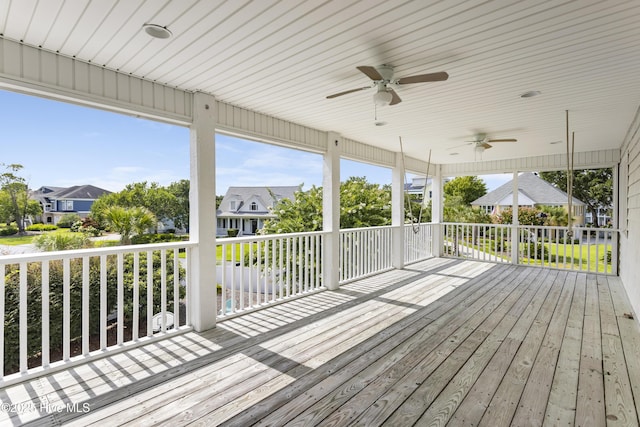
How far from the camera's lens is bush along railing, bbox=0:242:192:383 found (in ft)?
8.17

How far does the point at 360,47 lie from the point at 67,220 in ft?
12.3

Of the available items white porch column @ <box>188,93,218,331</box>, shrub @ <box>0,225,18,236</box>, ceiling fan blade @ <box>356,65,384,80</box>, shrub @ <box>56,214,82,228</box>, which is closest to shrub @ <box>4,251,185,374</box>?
shrub @ <box>56,214,82,228</box>

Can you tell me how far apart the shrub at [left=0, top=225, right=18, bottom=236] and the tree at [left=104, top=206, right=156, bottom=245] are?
1120mm

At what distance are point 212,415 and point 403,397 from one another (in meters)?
1.27

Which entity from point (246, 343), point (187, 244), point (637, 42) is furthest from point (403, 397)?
point (637, 42)

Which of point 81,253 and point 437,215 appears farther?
point 437,215

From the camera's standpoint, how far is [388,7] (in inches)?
73.6

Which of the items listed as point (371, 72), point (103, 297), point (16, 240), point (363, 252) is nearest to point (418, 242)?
point (363, 252)

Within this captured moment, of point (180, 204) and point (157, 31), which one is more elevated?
point (157, 31)

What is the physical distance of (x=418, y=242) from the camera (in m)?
7.88

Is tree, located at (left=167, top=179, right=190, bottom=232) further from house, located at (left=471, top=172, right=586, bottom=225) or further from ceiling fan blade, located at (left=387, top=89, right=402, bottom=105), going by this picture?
house, located at (left=471, top=172, right=586, bottom=225)

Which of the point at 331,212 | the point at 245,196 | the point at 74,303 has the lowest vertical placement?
the point at 74,303

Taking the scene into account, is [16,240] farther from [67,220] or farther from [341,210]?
[341,210]

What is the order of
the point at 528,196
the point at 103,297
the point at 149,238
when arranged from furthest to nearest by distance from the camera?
the point at 528,196 → the point at 149,238 → the point at 103,297
